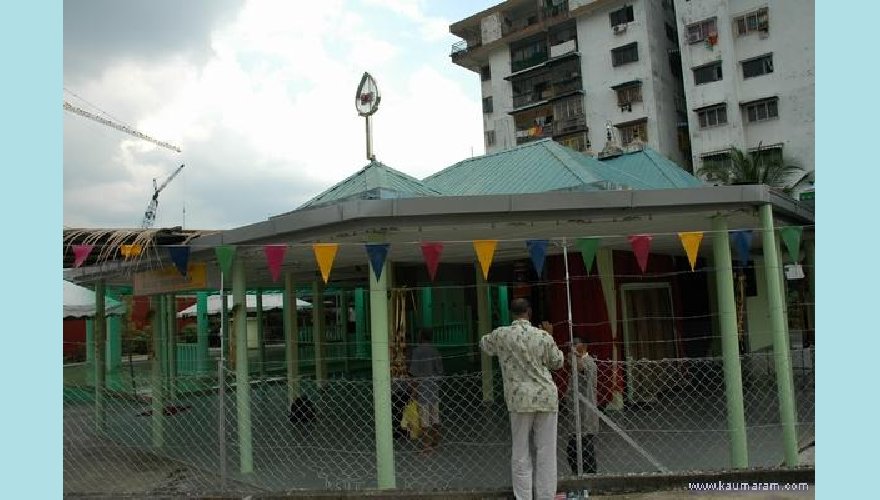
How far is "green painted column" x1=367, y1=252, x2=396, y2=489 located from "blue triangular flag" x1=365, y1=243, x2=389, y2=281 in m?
0.08

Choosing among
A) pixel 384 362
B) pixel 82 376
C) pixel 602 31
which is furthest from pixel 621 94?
pixel 384 362

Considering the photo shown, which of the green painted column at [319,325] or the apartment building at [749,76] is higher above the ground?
the apartment building at [749,76]

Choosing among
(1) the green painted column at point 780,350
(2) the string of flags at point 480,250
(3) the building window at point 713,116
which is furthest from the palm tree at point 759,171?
(2) the string of flags at point 480,250

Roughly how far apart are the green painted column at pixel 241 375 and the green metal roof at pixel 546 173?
371 centimetres

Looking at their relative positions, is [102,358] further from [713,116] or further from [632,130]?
[632,130]

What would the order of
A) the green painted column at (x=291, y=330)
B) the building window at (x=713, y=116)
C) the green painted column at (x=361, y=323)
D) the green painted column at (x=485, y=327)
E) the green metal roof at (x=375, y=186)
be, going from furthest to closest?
the building window at (x=713, y=116) → the green painted column at (x=361, y=323) → the green painted column at (x=485, y=327) → the green painted column at (x=291, y=330) → the green metal roof at (x=375, y=186)

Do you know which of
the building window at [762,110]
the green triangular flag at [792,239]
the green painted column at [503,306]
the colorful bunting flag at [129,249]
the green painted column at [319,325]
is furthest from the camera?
the building window at [762,110]

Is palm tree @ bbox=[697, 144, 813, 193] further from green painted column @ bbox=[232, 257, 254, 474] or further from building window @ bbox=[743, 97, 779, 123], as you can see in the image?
green painted column @ bbox=[232, 257, 254, 474]

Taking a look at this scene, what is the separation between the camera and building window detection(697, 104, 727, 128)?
33.8 meters

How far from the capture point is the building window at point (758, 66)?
33031 mm

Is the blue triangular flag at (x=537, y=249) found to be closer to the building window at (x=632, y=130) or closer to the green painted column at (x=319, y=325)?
the green painted column at (x=319, y=325)

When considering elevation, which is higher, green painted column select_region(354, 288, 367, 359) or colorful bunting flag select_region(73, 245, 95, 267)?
colorful bunting flag select_region(73, 245, 95, 267)

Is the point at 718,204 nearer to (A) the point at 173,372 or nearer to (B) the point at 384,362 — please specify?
(B) the point at 384,362

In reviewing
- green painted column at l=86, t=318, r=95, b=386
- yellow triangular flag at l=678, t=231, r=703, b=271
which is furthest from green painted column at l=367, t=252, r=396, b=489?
green painted column at l=86, t=318, r=95, b=386
